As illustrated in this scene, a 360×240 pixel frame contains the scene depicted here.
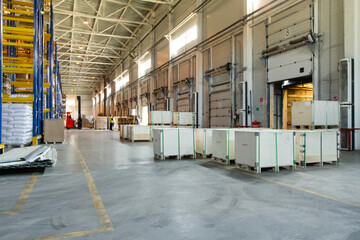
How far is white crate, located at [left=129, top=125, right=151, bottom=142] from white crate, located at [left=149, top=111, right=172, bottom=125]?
0.76m

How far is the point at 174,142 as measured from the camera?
7789mm

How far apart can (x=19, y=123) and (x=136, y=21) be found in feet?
56.9

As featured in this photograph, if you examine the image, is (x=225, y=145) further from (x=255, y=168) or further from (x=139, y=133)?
(x=139, y=133)

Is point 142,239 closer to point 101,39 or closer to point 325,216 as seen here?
point 325,216

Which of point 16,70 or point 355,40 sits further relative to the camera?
point 16,70

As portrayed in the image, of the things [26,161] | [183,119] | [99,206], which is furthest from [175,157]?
[183,119]

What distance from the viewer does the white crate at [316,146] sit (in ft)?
21.4

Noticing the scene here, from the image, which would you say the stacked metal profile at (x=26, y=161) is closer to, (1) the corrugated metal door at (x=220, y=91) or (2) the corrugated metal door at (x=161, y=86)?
(1) the corrugated metal door at (x=220, y=91)

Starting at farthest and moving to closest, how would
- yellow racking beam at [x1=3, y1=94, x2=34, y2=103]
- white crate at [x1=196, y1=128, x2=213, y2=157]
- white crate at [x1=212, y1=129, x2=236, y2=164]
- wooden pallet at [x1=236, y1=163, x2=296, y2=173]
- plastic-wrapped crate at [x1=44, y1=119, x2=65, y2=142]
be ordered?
1. plastic-wrapped crate at [x1=44, y1=119, x2=65, y2=142]
2. yellow racking beam at [x1=3, y1=94, x2=34, y2=103]
3. white crate at [x1=196, y1=128, x2=213, y2=157]
4. white crate at [x1=212, y1=129, x2=236, y2=164]
5. wooden pallet at [x1=236, y1=163, x2=296, y2=173]

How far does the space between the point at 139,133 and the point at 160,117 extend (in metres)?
1.79

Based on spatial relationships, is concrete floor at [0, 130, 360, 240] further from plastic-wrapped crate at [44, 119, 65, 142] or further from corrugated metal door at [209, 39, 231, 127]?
corrugated metal door at [209, 39, 231, 127]

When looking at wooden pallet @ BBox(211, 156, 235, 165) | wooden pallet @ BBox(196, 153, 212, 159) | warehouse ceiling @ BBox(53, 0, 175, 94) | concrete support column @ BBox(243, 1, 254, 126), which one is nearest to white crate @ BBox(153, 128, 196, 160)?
wooden pallet @ BBox(196, 153, 212, 159)

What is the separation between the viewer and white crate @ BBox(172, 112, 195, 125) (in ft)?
53.1

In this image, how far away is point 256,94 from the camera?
504 inches
